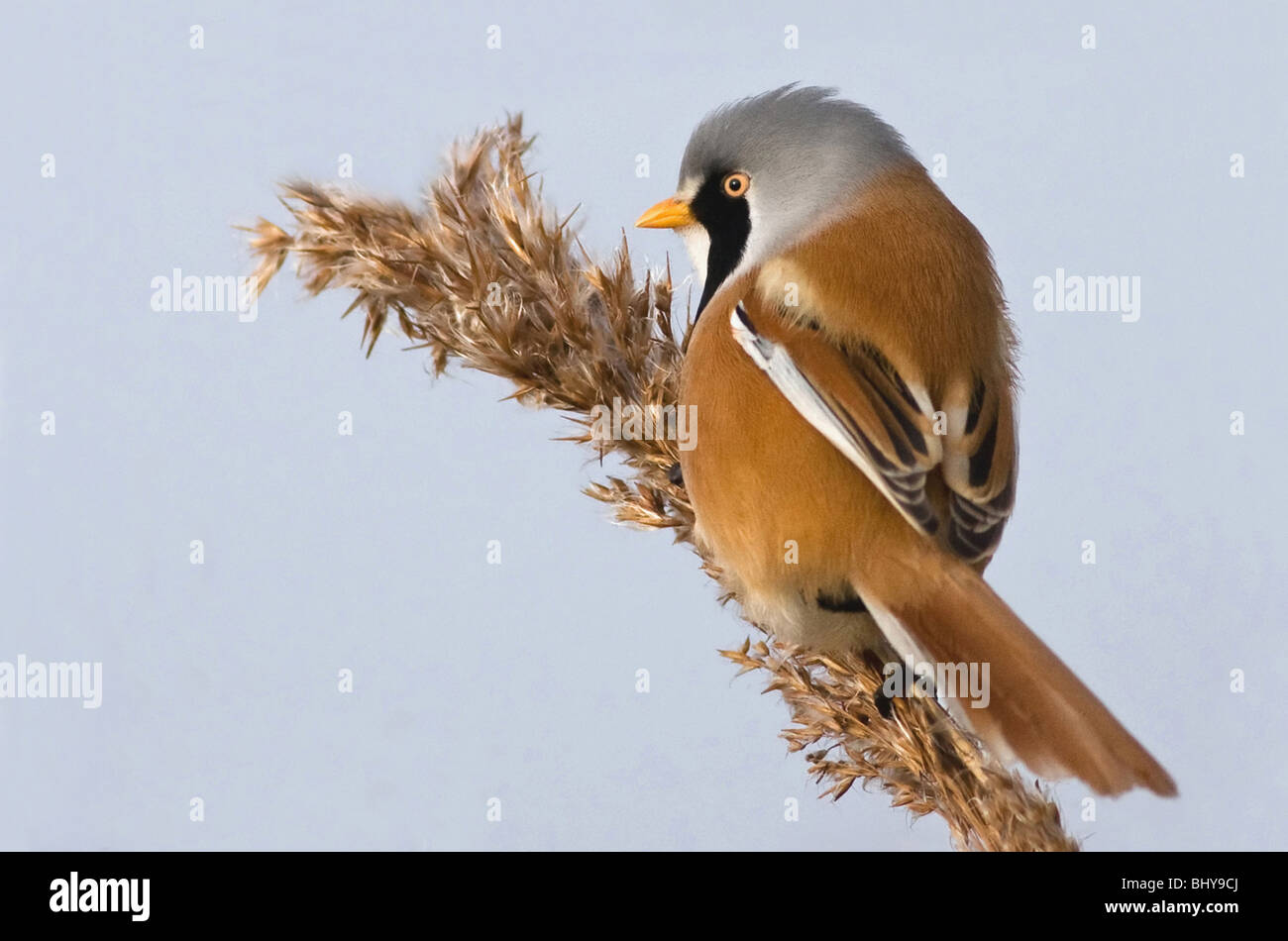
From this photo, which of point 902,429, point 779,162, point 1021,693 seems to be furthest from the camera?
point 779,162

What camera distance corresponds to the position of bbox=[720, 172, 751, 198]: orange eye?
2.35 meters

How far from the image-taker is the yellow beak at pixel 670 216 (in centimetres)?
241

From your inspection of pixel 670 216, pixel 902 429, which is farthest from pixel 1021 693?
pixel 670 216

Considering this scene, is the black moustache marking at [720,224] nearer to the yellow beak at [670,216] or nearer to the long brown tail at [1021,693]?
the yellow beak at [670,216]

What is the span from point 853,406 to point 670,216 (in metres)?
0.64

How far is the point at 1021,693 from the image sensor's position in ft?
5.57

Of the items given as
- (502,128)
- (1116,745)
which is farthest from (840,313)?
(1116,745)

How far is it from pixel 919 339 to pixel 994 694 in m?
0.64

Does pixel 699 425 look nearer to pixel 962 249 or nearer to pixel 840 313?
pixel 840 313

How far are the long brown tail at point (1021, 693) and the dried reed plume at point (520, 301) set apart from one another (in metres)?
0.13

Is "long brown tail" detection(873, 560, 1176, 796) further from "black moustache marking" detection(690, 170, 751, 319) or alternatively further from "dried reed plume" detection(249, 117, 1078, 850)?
"black moustache marking" detection(690, 170, 751, 319)

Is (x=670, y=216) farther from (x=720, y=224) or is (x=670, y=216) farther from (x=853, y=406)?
(x=853, y=406)

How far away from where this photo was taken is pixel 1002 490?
6.68 feet

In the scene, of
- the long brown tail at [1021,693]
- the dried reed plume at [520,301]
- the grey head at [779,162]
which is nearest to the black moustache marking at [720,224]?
the grey head at [779,162]
